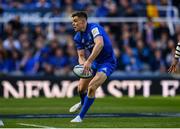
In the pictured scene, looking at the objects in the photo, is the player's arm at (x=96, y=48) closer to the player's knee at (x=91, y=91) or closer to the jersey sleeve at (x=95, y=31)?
the jersey sleeve at (x=95, y=31)

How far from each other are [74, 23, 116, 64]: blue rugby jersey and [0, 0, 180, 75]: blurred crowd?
32.9 ft

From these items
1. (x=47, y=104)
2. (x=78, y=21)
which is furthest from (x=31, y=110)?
(x=78, y=21)

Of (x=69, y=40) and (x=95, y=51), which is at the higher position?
(x=95, y=51)

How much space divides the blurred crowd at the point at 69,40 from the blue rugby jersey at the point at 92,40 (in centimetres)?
1002

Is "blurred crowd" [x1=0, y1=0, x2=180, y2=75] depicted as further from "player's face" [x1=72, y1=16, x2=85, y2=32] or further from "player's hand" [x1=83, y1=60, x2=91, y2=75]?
"player's hand" [x1=83, y1=60, x2=91, y2=75]

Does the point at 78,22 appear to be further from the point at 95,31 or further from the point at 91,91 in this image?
the point at 91,91

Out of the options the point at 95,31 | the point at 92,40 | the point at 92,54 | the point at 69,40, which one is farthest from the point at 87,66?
the point at 69,40

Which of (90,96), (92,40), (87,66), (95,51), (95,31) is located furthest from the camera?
(92,40)

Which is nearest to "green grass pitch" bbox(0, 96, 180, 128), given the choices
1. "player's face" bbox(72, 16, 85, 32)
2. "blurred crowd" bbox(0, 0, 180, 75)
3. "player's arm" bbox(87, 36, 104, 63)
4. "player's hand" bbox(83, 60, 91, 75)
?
"player's hand" bbox(83, 60, 91, 75)

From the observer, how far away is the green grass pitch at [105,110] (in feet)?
44.1

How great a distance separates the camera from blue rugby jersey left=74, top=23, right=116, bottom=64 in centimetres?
1453

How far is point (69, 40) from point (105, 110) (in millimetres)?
8140

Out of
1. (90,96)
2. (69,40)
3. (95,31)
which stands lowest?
(69,40)

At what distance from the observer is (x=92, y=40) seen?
14828mm
